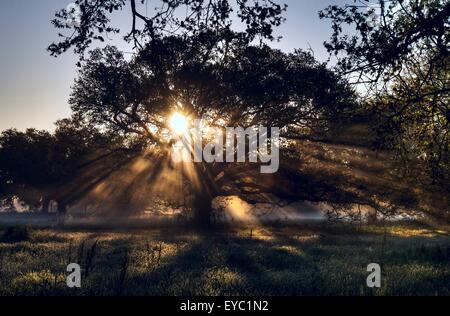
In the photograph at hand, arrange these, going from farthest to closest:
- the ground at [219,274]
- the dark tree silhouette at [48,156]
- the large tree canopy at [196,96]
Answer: the dark tree silhouette at [48,156] < the large tree canopy at [196,96] < the ground at [219,274]

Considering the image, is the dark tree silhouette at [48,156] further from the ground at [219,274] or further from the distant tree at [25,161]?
the ground at [219,274]

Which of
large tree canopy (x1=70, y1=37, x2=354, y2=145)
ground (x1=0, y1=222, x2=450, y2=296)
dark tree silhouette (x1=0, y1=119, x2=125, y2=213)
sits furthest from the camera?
dark tree silhouette (x1=0, y1=119, x2=125, y2=213)

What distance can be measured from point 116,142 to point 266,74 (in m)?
14.3

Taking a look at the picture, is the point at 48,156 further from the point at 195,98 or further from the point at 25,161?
the point at 195,98

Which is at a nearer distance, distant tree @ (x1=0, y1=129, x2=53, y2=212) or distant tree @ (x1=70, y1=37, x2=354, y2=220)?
distant tree @ (x1=70, y1=37, x2=354, y2=220)

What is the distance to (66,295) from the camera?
24.4ft

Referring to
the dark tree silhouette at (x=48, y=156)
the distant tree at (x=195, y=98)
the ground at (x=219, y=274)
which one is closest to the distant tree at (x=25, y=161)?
the dark tree silhouette at (x=48, y=156)

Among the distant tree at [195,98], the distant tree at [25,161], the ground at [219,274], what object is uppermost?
the distant tree at [195,98]

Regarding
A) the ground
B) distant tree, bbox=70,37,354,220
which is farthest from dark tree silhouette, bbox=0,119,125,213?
the ground

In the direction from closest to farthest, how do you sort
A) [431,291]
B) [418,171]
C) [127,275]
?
[431,291] → [127,275] → [418,171]

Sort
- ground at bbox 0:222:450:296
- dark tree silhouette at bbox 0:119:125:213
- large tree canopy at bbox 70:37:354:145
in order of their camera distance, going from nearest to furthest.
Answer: ground at bbox 0:222:450:296
large tree canopy at bbox 70:37:354:145
dark tree silhouette at bbox 0:119:125:213

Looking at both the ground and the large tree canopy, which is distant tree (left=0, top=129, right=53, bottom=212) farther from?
the ground
